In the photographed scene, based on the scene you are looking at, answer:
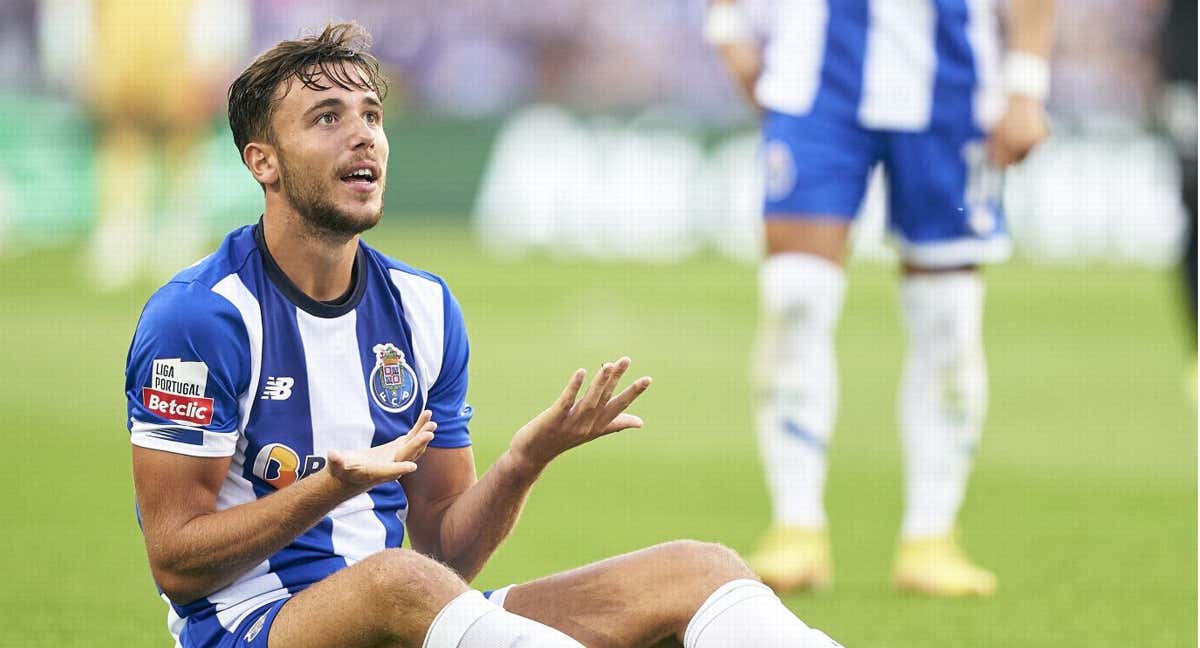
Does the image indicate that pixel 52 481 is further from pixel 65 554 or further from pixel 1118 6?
pixel 1118 6

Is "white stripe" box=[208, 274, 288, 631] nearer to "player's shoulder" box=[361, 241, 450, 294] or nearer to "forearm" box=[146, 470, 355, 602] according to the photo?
"forearm" box=[146, 470, 355, 602]

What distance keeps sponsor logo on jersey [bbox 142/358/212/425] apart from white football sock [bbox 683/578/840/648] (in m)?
0.83

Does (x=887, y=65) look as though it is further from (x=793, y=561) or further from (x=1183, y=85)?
(x=1183, y=85)

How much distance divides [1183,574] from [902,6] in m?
1.83

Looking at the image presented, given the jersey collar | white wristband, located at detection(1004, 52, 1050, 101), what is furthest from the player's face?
white wristband, located at detection(1004, 52, 1050, 101)

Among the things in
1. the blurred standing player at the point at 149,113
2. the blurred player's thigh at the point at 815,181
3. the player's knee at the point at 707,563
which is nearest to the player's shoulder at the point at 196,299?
the player's knee at the point at 707,563

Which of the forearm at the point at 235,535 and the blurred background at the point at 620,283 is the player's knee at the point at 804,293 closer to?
the blurred background at the point at 620,283

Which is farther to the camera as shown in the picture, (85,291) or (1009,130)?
(85,291)

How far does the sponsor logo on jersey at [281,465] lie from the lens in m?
2.85

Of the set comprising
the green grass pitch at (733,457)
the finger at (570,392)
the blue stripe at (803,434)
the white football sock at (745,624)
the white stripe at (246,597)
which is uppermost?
the finger at (570,392)

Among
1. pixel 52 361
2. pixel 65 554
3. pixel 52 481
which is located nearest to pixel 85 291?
pixel 52 361

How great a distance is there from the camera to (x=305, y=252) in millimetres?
2916

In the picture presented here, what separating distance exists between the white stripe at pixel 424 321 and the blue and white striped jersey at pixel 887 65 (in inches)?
87.1

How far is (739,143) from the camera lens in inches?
605
